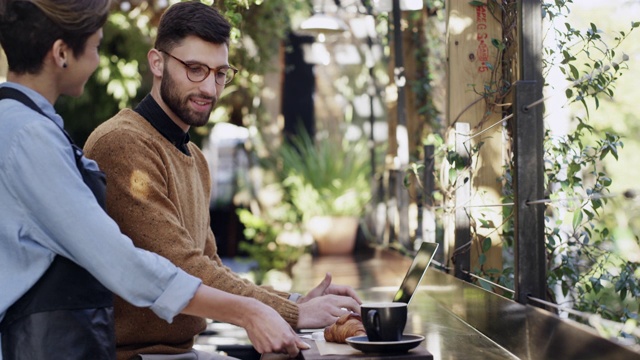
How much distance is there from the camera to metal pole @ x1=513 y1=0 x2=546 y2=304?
93.4 inches

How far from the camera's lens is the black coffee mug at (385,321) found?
72.3 inches

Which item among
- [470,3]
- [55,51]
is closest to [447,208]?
[470,3]

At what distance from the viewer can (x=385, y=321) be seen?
1835mm

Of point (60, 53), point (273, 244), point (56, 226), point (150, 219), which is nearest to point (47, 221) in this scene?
point (56, 226)

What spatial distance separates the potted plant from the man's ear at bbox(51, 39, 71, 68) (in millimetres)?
7719

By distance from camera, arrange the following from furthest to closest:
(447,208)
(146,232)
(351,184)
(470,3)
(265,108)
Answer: (265,108)
(351,184)
(447,208)
(470,3)
(146,232)

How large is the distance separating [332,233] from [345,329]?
287 inches

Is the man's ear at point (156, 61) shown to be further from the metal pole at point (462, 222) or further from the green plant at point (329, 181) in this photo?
the green plant at point (329, 181)

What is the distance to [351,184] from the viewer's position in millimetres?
9945

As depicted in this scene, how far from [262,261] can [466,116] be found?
6627 millimetres

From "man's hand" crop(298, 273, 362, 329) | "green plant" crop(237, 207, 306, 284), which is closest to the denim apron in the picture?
"man's hand" crop(298, 273, 362, 329)

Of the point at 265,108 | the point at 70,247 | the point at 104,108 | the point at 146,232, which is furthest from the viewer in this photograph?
the point at 265,108

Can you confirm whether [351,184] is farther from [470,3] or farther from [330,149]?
[470,3]

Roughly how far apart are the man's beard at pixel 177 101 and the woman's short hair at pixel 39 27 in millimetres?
867
